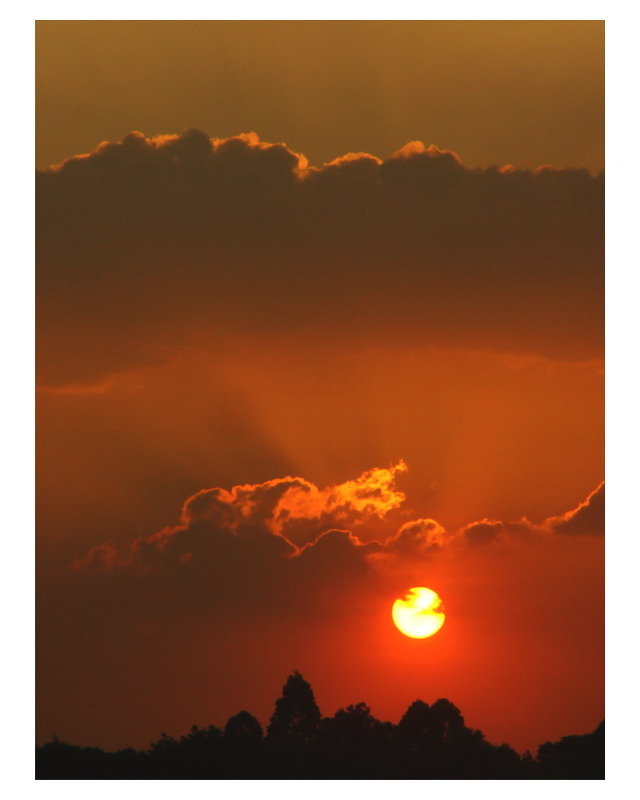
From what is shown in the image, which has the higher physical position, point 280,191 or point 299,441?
point 280,191

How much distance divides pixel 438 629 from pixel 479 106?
3.41 metres

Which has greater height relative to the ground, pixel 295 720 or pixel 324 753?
pixel 295 720

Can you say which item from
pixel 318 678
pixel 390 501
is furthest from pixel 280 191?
pixel 318 678

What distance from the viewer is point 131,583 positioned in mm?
7074

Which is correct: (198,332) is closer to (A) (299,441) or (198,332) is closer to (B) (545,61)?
(A) (299,441)

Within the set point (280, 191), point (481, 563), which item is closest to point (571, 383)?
point (481, 563)

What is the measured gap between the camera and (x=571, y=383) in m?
7.24

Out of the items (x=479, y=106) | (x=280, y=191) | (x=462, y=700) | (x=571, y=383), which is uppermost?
(x=479, y=106)

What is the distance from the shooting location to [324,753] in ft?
23.0

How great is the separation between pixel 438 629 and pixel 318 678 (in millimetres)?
819

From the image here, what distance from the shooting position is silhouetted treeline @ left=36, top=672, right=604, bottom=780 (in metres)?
6.95

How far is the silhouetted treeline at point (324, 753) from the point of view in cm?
695

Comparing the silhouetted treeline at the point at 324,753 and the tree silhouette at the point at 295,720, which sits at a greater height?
the tree silhouette at the point at 295,720

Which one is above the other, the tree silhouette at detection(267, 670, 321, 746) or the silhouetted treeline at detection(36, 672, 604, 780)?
the tree silhouette at detection(267, 670, 321, 746)
